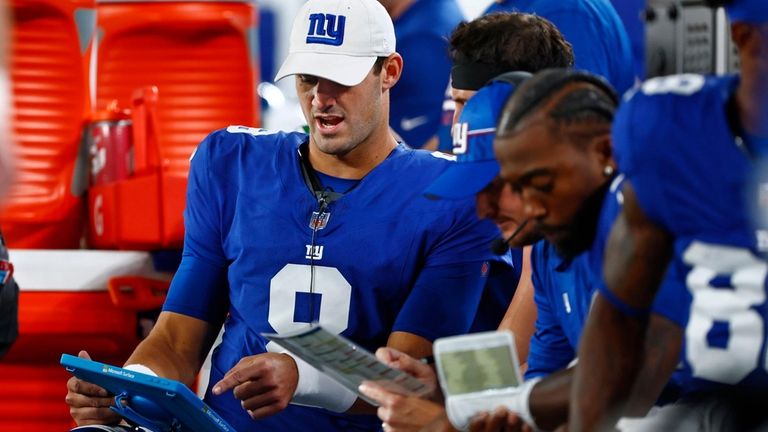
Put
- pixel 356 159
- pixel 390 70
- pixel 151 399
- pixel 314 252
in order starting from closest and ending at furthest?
1. pixel 151 399
2. pixel 314 252
3. pixel 356 159
4. pixel 390 70

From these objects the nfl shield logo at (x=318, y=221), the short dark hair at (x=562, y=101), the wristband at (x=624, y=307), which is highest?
the short dark hair at (x=562, y=101)

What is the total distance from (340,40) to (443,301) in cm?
57

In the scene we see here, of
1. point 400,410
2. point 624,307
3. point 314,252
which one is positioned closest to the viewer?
point 624,307

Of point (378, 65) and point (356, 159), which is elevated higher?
point (378, 65)

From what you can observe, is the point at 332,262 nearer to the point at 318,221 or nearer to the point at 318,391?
the point at 318,221

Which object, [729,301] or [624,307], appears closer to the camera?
[729,301]

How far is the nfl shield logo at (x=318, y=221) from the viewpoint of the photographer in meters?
2.81

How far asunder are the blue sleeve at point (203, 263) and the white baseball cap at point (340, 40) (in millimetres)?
274

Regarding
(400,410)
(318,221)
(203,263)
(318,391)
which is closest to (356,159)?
(318,221)

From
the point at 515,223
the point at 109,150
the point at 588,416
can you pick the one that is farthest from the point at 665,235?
the point at 109,150

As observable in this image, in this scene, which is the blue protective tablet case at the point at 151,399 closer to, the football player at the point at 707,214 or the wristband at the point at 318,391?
the wristband at the point at 318,391

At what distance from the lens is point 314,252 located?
279cm

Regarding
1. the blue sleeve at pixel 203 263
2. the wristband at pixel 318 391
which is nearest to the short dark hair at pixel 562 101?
the wristband at pixel 318 391

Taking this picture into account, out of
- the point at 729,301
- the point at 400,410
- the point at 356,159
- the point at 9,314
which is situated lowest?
the point at 9,314
